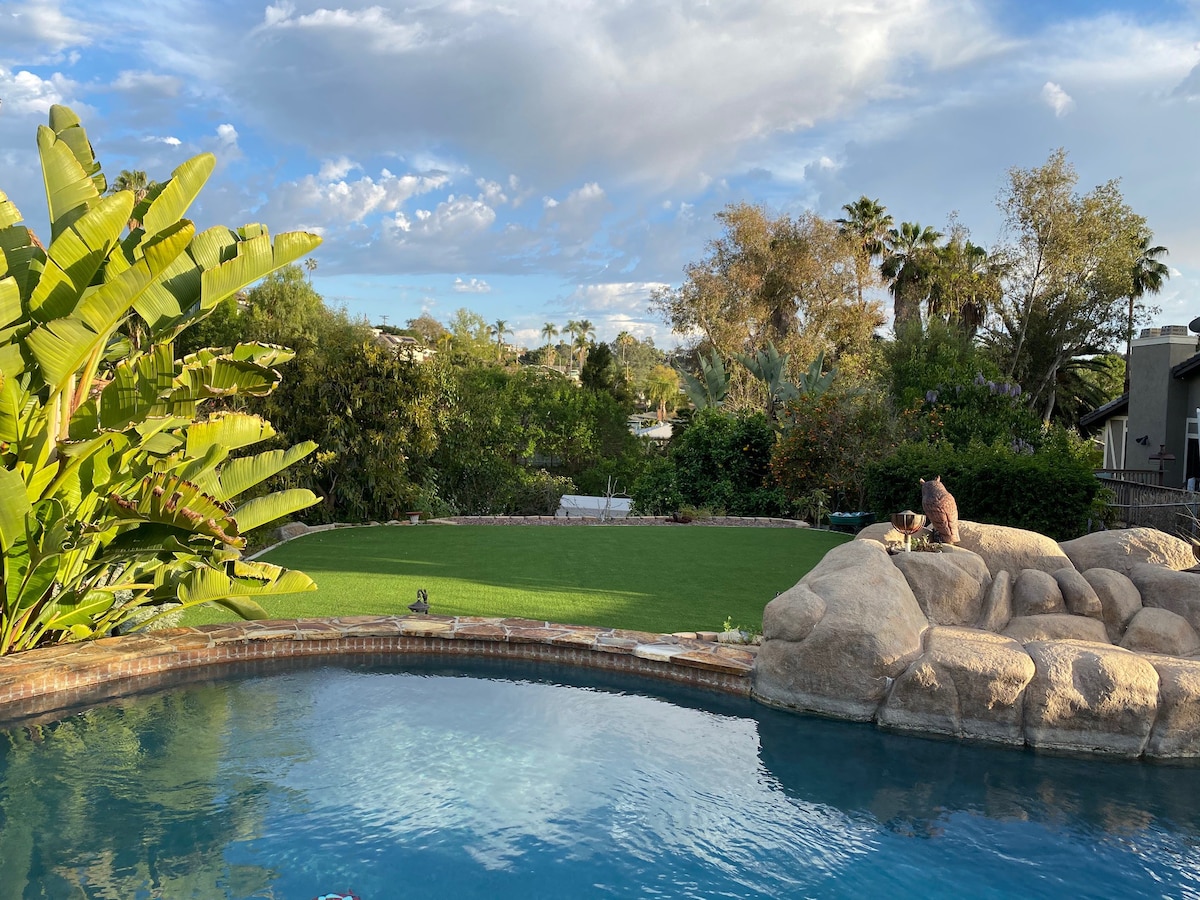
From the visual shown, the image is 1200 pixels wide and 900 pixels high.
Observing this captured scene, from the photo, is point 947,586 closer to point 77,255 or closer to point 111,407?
point 111,407

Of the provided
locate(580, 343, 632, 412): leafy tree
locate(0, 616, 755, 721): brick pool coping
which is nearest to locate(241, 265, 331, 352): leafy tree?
locate(580, 343, 632, 412): leafy tree

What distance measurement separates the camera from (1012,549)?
8156mm

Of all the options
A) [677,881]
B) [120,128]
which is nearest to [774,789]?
[677,881]

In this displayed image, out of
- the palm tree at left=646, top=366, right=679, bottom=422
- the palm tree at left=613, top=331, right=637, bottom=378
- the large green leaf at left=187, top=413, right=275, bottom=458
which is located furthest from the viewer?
the palm tree at left=613, top=331, right=637, bottom=378

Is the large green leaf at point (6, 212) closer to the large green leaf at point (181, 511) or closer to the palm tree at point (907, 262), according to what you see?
the large green leaf at point (181, 511)

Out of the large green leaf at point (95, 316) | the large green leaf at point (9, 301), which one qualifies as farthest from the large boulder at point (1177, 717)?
the large green leaf at point (9, 301)

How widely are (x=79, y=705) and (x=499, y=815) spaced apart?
390 centimetres

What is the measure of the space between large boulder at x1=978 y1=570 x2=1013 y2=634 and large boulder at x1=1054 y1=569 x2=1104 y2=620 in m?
0.46

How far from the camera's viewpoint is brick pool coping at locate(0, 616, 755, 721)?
23.0 feet

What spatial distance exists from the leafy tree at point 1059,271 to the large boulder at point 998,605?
2155 cm

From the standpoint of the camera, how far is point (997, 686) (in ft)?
20.5

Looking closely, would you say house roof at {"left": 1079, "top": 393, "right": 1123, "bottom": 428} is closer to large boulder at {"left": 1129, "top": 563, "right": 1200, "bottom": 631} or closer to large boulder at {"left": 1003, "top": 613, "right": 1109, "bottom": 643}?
large boulder at {"left": 1129, "top": 563, "right": 1200, "bottom": 631}

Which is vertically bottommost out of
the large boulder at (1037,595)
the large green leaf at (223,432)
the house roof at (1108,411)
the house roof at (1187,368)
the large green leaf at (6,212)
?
the large boulder at (1037,595)

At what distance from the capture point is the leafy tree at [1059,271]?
28156mm
